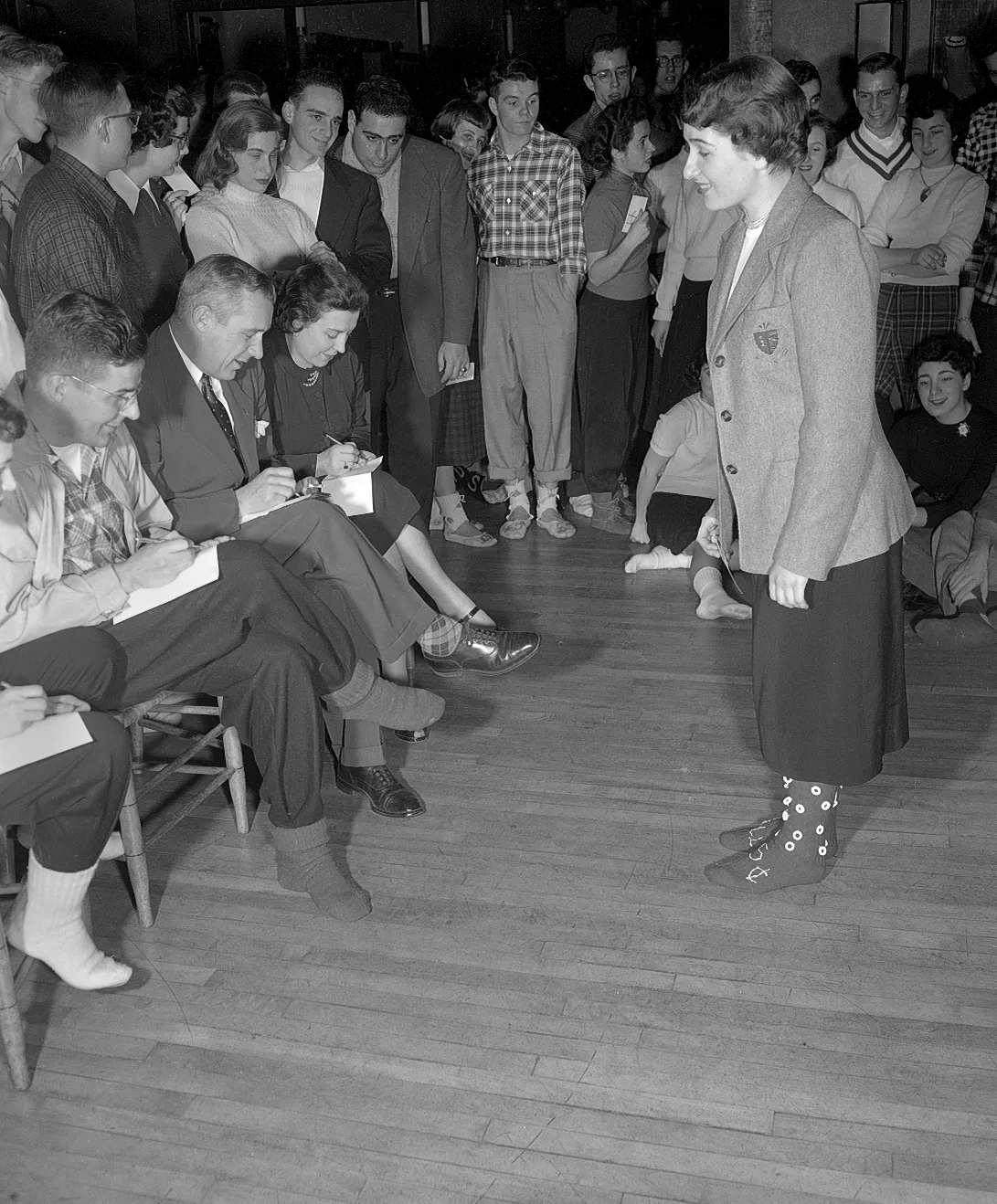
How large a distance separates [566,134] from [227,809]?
3433 millimetres

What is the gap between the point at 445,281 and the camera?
15.5 feet

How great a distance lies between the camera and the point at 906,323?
5078 mm

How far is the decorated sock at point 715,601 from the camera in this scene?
13.7 ft

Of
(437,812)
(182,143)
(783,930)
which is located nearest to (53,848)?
(437,812)

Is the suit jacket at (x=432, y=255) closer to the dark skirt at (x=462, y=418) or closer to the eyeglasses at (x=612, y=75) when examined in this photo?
the dark skirt at (x=462, y=418)

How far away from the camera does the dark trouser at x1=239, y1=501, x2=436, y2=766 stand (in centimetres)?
307

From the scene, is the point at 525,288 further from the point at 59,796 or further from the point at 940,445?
the point at 59,796

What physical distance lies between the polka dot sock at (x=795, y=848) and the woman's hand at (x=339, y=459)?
1403 millimetres

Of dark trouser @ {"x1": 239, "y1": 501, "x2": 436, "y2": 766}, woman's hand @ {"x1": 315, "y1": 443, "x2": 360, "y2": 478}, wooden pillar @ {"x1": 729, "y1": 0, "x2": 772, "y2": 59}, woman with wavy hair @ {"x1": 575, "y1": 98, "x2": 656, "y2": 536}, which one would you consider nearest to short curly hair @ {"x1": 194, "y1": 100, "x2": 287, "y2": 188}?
woman's hand @ {"x1": 315, "y1": 443, "x2": 360, "y2": 478}

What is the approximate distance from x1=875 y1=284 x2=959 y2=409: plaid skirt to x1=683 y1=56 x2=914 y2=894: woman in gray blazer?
2724 millimetres

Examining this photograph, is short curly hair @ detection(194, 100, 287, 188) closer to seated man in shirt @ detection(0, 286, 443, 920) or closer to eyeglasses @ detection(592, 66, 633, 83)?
seated man in shirt @ detection(0, 286, 443, 920)

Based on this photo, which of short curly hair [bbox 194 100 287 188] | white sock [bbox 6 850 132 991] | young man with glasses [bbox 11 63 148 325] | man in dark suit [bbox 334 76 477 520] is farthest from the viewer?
man in dark suit [bbox 334 76 477 520]

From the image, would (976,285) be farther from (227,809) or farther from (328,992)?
(328,992)

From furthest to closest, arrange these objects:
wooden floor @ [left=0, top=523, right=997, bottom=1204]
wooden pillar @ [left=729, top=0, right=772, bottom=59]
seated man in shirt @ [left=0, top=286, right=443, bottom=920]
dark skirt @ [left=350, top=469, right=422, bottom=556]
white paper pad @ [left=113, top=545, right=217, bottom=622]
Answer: wooden pillar @ [left=729, top=0, right=772, bottom=59]
dark skirt @ [left=350, top=469, right=422, bottom=556]
white paper pad @ [left=113, top=545, right=217, bottom=622]
seated man in shirt @ [left=0, top=286, right=443, bottom=920]
wooden floor @ [left=0, top=523, right=997, bottom=1204]
